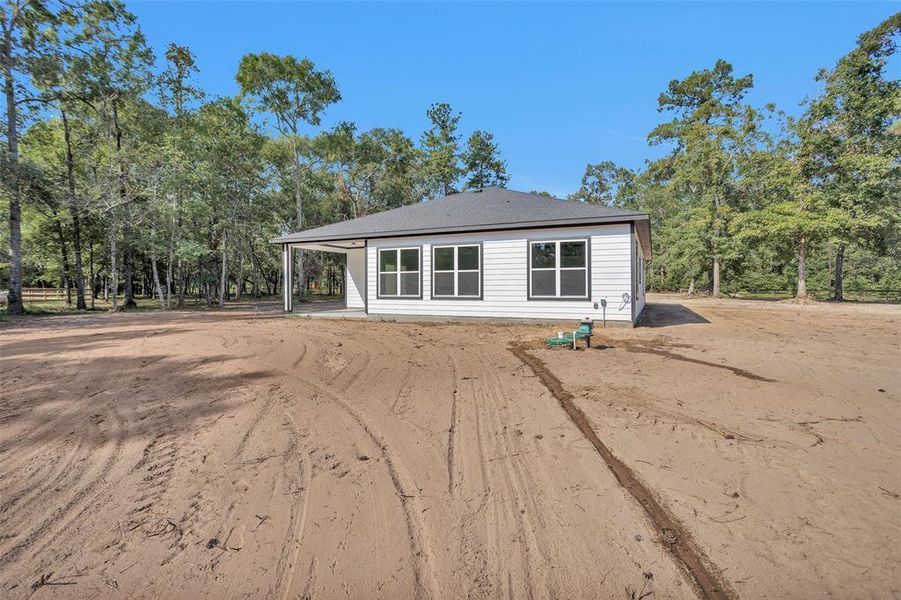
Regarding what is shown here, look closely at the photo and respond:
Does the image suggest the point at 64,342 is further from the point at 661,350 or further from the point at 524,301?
the point at 661,350

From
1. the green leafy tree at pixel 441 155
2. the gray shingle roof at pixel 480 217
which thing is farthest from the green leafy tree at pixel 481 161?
the gray shingle roof at pixel 480 217

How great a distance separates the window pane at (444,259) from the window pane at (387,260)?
158cm

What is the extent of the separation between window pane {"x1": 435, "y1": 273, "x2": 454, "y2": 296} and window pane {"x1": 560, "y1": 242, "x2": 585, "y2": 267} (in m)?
3.38

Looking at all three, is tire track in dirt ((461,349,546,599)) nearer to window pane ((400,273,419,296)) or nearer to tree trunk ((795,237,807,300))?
window pane ((400,273,419,296))

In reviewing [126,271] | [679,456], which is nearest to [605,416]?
[679,456]

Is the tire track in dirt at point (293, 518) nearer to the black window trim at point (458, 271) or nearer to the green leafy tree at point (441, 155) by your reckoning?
the black window trim at point (458, 271)

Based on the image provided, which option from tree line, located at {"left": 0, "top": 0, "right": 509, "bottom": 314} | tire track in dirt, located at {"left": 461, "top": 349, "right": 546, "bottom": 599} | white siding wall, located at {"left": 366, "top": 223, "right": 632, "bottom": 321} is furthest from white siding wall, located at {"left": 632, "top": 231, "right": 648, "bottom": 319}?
tree line, located at {"left": 0, "top": 0, "right": 509, "bottom": 314}

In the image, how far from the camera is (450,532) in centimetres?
210

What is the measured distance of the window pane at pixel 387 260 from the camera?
12781mm

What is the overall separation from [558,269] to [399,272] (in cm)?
516

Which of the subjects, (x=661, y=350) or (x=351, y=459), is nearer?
(x=351, y=459)

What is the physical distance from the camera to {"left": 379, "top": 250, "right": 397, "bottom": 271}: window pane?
41.9ft

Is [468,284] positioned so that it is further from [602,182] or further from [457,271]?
[602,182]

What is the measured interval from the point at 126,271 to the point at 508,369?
866 inches
